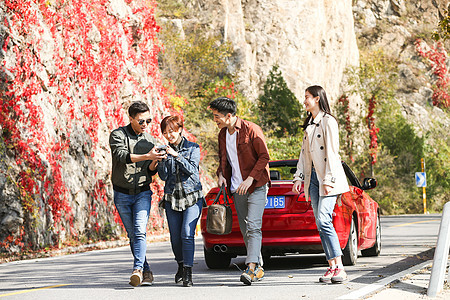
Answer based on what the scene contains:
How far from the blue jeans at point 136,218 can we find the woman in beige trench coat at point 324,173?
169 cm

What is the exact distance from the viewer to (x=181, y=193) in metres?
8.16

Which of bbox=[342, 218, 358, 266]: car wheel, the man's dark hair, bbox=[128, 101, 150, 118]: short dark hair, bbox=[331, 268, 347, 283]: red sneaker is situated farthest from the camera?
bbox=[342, 218, 358, 266]: car wheel

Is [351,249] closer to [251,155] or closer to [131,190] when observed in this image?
[251,155]

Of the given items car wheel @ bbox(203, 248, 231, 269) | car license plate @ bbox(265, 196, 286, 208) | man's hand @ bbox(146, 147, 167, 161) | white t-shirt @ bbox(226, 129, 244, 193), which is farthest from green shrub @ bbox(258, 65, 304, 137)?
man's hand @ bbox(146, 147, 167, 161)

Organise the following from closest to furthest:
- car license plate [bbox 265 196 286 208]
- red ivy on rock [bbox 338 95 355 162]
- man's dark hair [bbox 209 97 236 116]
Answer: man's dark hair [bbox 209 97 236 116], car license plate [bbox 265 196 286 208], red ivy on rock [bbox 338 95 355 162]

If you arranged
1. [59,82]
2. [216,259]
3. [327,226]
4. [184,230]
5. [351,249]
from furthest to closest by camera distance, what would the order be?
[59,82] < [216,259] < [351,249] < [184,230] < [327,226]

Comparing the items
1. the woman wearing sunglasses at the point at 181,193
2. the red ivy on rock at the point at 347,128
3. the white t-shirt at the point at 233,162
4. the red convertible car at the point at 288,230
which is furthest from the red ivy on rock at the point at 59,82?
the red ivy on rock at the point at 347,128

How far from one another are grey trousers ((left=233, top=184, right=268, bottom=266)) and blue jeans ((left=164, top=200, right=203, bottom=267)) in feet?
1.60

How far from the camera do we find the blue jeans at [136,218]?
813 centimetres

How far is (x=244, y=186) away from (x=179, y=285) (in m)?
1.36

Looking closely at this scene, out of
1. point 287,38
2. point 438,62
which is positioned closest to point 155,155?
point 287,38

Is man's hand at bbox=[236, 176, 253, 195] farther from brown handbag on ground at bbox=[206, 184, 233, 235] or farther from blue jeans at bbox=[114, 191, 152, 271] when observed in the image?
blue jeans at bbox=[114, 191, 152, 271]

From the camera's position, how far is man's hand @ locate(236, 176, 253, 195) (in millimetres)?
8055

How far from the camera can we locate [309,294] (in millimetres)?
7230
